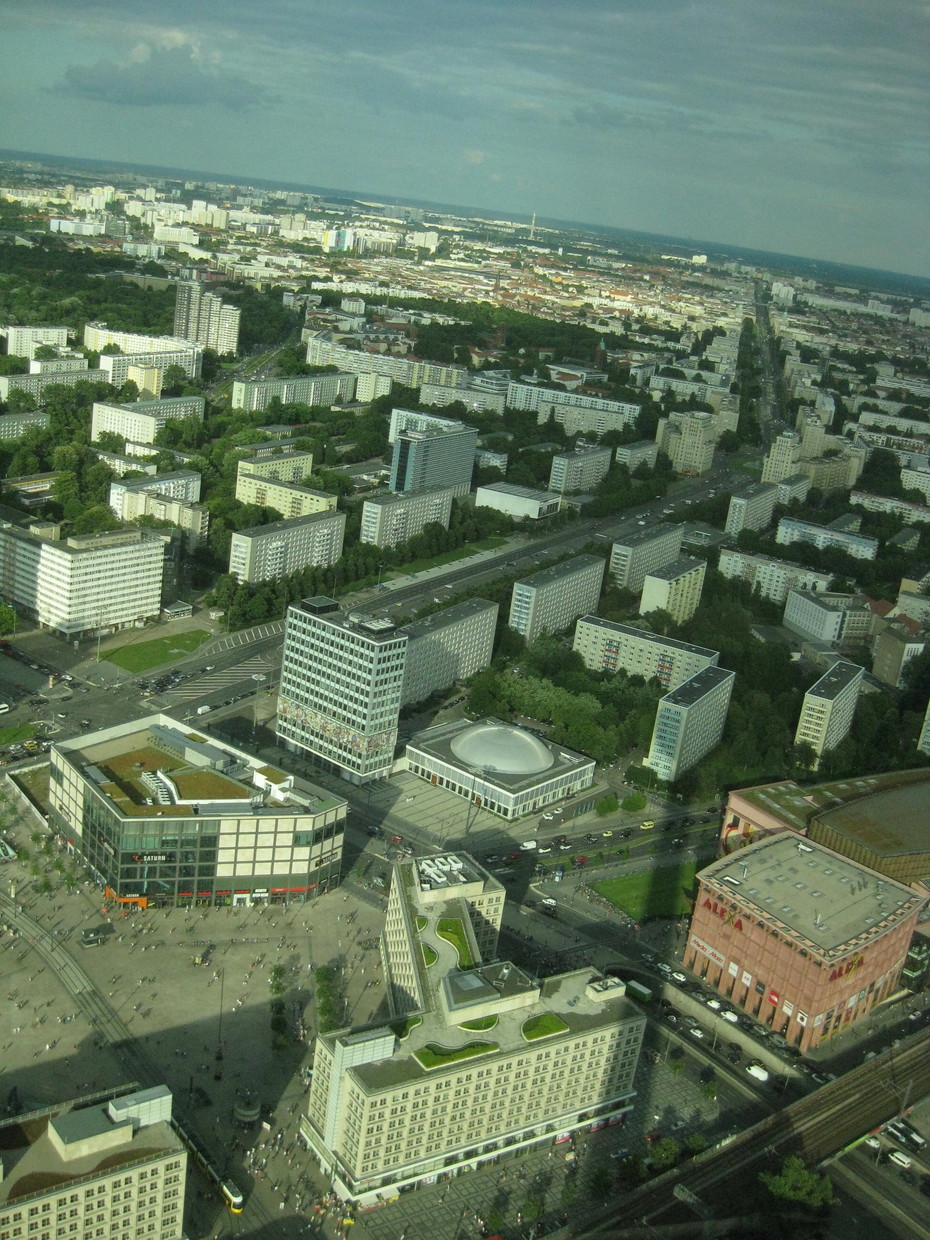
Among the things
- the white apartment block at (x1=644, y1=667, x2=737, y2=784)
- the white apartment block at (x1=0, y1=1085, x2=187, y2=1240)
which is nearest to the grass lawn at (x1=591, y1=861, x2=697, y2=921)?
the white apartment block at (x1=644, y1=667, x2=737, y2=784)

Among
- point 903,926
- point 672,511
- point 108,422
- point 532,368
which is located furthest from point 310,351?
point 903,926

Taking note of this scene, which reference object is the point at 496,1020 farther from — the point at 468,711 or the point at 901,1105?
the point at 468,711

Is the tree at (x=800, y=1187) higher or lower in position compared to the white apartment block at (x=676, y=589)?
lower

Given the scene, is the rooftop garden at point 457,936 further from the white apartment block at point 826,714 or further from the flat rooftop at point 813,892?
the white apartment block at point 826,714

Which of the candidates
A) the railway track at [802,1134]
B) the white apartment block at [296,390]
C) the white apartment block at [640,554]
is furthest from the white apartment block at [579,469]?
the railway track at [802,1134]

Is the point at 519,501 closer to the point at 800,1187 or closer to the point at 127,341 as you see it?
the point at 127,341

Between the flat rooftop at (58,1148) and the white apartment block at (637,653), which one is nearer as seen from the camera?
the flat rooftop at (58,1148)

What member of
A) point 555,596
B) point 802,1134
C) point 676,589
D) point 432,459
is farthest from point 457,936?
point 432,459
